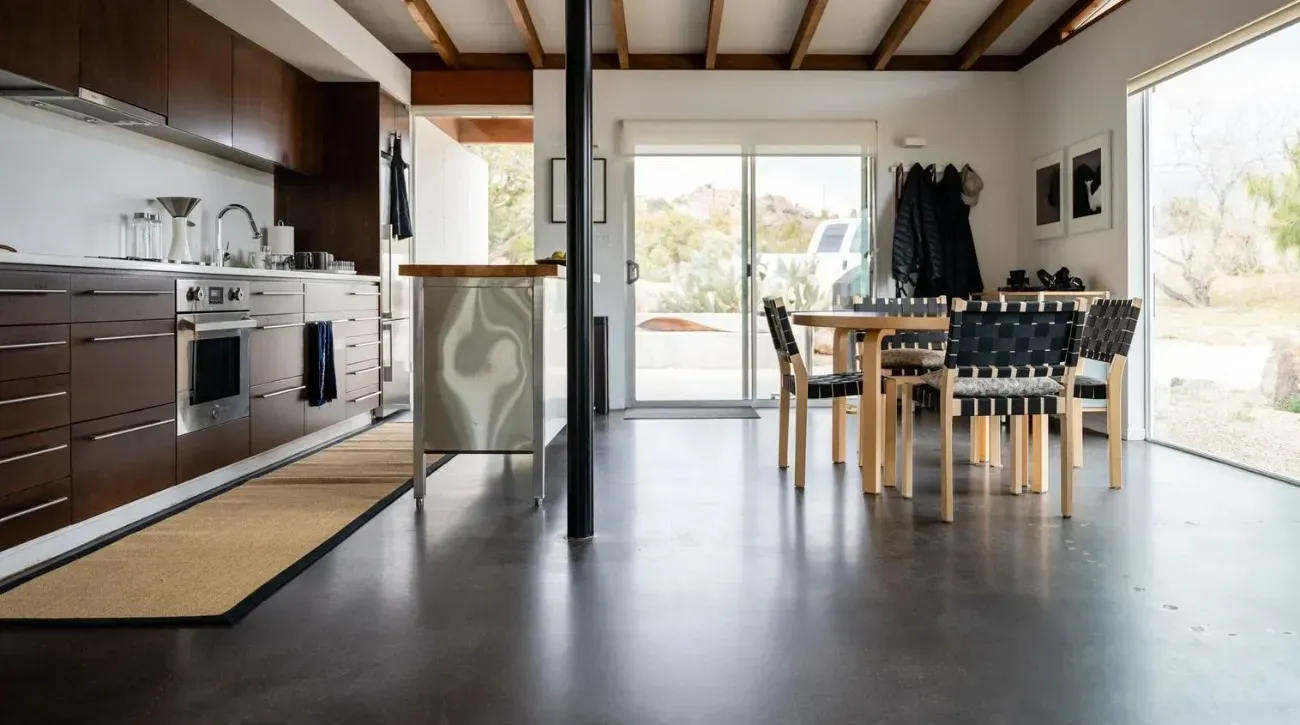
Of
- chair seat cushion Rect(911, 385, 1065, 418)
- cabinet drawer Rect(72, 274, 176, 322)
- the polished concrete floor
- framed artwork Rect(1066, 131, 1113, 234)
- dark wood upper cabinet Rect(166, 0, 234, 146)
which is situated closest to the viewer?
the polished concrete floor

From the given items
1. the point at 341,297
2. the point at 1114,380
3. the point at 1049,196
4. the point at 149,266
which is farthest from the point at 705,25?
the point at 149,266

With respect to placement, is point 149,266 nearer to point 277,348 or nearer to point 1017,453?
point 277,348

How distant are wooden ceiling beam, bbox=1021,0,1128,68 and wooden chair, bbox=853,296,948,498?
7.12 ft

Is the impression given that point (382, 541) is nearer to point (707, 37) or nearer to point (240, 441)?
point (240, 441)

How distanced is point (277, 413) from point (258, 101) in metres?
1.79

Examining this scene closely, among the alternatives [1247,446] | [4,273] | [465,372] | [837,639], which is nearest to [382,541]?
[465,372]

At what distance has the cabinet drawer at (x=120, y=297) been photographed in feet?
9.58

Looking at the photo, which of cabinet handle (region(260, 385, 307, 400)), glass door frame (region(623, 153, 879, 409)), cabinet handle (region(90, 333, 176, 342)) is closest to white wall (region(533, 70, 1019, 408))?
glass door frame (region(623, 153, 879, 409))

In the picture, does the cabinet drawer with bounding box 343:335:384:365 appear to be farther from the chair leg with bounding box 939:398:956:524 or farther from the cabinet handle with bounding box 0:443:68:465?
the chair leg with bounding box 939:398:956:524

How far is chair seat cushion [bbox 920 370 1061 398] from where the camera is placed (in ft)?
11.2

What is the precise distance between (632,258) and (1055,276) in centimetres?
294

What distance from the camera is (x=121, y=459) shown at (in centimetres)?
315

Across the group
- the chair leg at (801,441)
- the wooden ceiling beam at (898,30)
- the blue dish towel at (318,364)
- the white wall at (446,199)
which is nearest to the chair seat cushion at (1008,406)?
the chair leg at (801,441)

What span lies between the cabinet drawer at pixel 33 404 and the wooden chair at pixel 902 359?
2.90 metres
